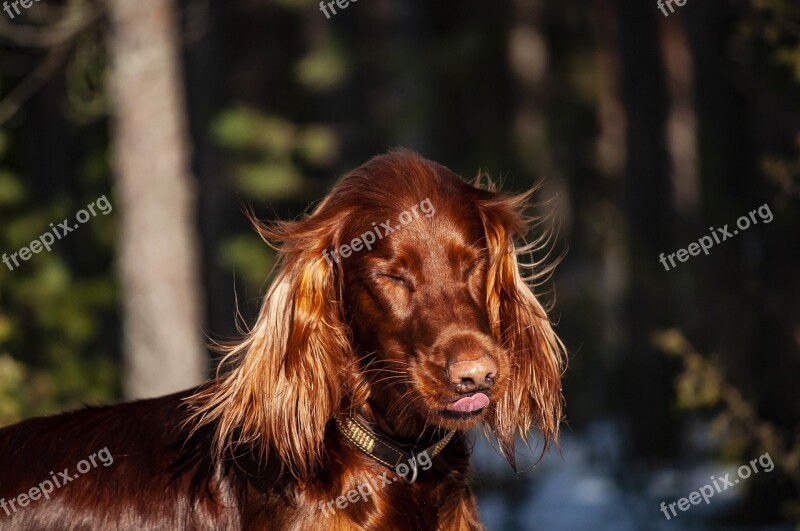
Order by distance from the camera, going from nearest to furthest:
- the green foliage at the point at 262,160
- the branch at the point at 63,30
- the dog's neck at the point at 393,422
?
the dog's neck at the point at 393,422 → the branch at the point at 63,30 → the green foliage at the point at 262,160

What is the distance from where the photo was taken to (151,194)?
29.5 feet

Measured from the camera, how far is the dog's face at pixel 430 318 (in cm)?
333

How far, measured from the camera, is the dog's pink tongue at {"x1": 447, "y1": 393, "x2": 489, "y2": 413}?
3340mm

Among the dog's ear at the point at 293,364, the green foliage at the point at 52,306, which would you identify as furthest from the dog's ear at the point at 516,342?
the green foliage at the point at 52,306

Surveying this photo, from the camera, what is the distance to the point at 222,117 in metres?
11.8

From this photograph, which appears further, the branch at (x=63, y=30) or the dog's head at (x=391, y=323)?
the branch at (x=63, y=30)

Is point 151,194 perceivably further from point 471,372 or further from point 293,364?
point 471,372

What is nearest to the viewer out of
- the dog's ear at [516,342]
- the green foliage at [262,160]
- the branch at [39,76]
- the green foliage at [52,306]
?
the dog's ear at [516,342]

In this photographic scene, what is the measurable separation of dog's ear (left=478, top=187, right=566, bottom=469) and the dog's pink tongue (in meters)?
0.44

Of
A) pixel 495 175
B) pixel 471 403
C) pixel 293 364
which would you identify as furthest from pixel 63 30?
pixel 471 403

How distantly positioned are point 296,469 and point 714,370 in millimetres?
3965

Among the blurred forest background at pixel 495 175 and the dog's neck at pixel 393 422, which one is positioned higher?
the dog's neck at pixel 393 422

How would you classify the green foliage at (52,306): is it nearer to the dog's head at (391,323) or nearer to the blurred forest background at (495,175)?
the blurred forest background at (495,175)

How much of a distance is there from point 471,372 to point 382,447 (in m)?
0.51
